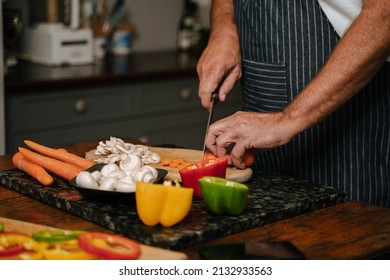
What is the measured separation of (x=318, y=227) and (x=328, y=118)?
0.57m

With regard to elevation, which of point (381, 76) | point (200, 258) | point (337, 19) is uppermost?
point (337, 19)

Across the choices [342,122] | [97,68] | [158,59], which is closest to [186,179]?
[342,122]

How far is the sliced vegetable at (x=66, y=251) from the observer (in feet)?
3.75

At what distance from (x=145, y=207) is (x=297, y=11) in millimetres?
839

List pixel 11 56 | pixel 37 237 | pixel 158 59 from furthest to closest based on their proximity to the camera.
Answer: pixel 158 59 < pixel 11 56 < pixel 37 237

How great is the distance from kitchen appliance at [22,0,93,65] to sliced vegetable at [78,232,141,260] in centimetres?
229

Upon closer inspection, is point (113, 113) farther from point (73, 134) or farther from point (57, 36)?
point (57, 36)

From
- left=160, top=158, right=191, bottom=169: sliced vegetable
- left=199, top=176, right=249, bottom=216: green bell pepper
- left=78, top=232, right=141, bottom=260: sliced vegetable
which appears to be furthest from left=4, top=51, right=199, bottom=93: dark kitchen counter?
left=78, top=232, right=141, bottom=260: sliced vegetable

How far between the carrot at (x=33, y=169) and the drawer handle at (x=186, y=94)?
1.79m

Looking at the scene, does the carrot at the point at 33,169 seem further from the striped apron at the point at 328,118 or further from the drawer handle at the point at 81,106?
the drawer handle at the point at 81,106

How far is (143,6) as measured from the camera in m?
4.03

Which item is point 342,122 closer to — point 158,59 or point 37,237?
point 37,237

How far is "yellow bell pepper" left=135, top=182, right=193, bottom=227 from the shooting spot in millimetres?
1283

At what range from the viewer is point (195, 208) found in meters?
1.43
